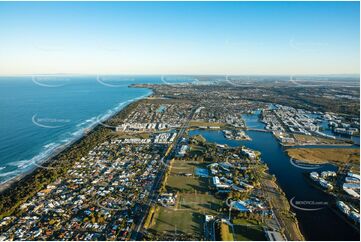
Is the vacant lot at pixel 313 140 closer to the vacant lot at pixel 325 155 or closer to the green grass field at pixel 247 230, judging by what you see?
the vacant lot at pixel 325 155

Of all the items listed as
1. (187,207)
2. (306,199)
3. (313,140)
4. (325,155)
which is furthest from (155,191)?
(313,140)

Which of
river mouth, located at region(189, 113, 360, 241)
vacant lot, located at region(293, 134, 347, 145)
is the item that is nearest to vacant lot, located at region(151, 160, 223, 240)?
river mouth, located at region(189, 113, 360, 241)

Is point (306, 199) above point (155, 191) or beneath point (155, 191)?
beneath

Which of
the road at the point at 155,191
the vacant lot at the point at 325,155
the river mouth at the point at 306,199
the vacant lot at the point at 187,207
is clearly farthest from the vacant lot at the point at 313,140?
the vacant lot at the point at 187,207

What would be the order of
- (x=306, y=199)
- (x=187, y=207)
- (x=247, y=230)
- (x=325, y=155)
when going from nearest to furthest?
(x=247, y=230) → (x=187, y=207) → (x=306, y=199) → (x=325, y=155)

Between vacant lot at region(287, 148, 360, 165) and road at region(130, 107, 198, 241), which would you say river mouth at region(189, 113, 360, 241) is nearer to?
vacant lot at region(287, 148, 360, 165)

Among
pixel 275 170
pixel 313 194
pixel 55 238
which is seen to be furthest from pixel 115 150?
pixel 313 194

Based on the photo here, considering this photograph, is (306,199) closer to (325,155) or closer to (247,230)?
(247,230)

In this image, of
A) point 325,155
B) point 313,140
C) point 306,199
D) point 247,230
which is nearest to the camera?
point 247,230
